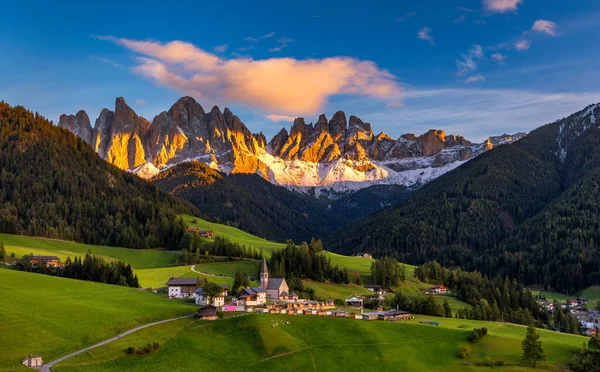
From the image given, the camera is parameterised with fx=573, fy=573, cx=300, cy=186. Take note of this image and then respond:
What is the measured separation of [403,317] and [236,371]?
41247 millimetres

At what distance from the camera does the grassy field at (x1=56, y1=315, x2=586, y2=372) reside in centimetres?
7450

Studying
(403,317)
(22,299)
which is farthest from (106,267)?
(403,317)

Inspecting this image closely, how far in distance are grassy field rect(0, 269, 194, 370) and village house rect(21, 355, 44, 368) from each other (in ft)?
3.56

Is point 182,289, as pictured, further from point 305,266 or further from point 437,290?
point 437,290

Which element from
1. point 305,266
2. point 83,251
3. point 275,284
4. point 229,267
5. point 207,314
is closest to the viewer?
point 207,314

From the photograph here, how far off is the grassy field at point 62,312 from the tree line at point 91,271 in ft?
39.2

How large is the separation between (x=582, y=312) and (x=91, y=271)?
5298 inches

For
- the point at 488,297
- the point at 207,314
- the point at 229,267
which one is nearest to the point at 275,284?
the point at 207,314

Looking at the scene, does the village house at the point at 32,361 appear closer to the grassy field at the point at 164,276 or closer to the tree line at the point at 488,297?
the grassy field at the point at 164,276

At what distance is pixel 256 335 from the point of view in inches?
3317

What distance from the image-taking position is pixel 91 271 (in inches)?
5138

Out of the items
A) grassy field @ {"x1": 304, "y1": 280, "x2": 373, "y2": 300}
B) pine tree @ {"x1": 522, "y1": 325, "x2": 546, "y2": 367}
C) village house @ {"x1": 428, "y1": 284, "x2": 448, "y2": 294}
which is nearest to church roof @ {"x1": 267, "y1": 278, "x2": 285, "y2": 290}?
grassy field @ {"x1": 304, "y1": 280, "x2": 373, "y2": 300}

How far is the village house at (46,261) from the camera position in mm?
135837

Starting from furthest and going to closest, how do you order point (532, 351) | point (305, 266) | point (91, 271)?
point (305, 266)
point (91, 271)
point (532, 351)
